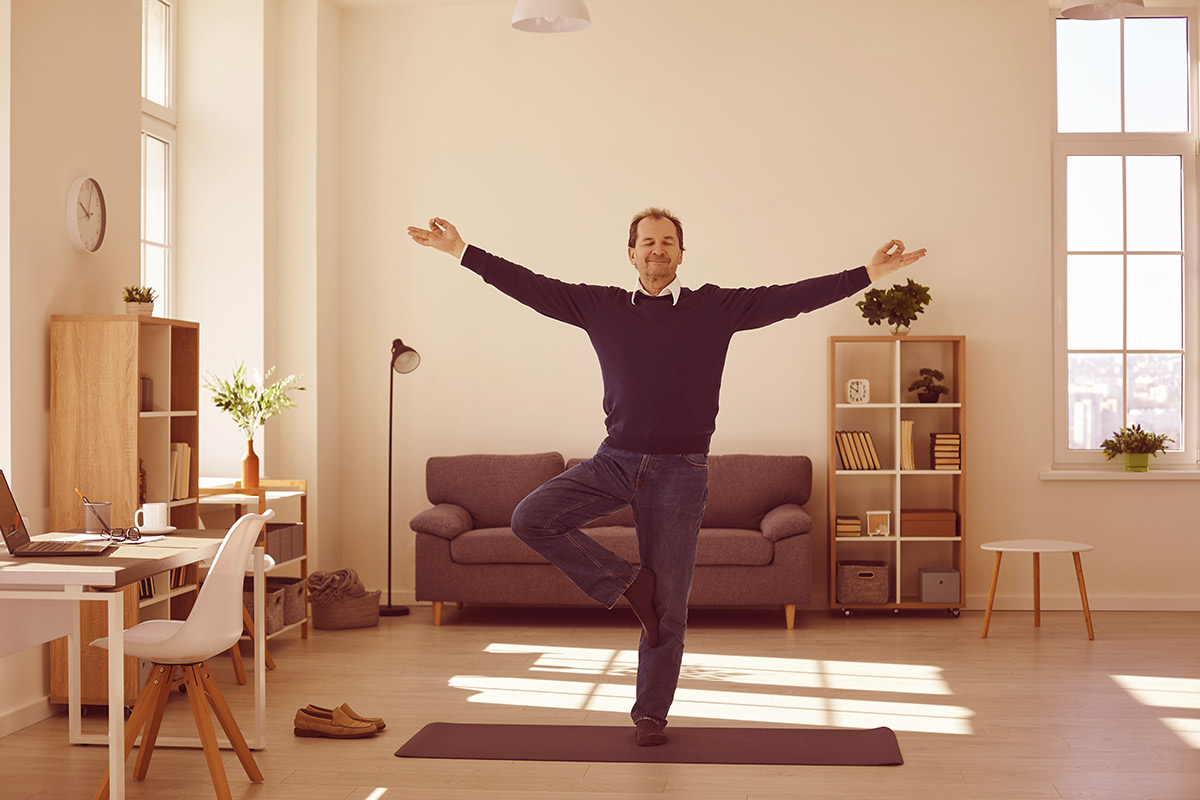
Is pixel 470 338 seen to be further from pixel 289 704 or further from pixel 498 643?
pixel 289 704

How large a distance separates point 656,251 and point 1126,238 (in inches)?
168

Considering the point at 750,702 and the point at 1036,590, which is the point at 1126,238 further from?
the point at 750,702

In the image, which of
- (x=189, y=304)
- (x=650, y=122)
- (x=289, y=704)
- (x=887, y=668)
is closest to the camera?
(x=289, y=704)

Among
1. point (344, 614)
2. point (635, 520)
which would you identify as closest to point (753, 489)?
point (344, 614)

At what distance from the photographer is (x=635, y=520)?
12.1 ft

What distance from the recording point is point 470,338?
6.97m

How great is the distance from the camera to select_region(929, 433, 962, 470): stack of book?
637 centimetres

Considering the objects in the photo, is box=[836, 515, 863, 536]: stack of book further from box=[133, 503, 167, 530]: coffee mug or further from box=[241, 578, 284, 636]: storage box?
box=[133, 503, 167, 530]: coffee mug

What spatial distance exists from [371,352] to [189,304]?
1.13 metres

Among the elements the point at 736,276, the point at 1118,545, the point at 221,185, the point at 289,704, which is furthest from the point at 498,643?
the point at 1118,545

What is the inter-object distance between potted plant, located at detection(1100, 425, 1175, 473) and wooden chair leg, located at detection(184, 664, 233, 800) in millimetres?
5304

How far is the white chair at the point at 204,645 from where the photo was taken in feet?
10.6

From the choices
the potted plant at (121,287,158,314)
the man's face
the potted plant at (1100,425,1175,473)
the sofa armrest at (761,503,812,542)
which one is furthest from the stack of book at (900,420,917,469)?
the potted plant at (121,287,158,314)

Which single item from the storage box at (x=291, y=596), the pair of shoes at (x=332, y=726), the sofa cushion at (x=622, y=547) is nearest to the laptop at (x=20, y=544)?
the pair of shoes at (x=332, y=726)
